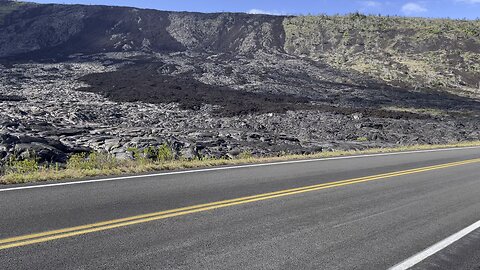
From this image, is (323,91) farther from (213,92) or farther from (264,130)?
(264,130)

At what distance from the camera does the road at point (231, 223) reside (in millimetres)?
4566

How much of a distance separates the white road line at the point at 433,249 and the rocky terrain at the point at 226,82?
10.6 metres

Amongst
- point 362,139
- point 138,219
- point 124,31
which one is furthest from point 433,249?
point 124,31

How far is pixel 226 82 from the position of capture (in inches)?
1699

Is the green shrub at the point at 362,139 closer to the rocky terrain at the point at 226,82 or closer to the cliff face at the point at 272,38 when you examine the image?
the rocky terrain at the point at 226,82

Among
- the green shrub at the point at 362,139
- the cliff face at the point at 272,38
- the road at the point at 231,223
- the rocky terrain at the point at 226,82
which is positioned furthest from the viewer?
the cliff face at the point at 272,38

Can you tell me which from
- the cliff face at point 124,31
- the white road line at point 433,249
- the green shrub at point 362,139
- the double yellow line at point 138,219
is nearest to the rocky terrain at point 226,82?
the green shrub at point 362,139

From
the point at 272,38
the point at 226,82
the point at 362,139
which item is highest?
the point at 272,38

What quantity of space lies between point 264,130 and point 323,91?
19.3 metres

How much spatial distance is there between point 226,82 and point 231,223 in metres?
37.9

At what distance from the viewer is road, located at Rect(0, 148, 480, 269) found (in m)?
4.57

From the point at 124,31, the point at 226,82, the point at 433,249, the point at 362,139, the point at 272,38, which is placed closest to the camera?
the point at 433,249

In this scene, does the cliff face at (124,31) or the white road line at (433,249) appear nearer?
the white road line at (433,249)

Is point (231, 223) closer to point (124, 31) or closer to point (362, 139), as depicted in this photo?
point (362, 139)
